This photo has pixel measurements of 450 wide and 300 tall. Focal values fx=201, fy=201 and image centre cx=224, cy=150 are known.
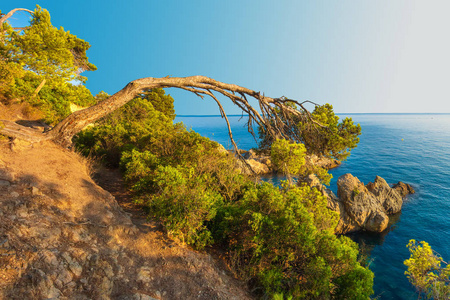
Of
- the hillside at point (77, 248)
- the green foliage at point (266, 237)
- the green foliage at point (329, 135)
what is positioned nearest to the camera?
the hillside at point (77, 248)

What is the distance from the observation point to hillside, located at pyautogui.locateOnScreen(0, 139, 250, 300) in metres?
3.65

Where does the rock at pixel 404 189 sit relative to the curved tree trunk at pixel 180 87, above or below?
below

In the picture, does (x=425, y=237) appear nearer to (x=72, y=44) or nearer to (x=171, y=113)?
(x=72, y=44)

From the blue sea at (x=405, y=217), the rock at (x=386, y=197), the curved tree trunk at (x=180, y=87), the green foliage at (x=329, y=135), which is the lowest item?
the blue sea at (x=405, y=217)

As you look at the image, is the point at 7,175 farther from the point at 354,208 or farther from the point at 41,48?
the point at 354,208

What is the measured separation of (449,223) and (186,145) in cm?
2958

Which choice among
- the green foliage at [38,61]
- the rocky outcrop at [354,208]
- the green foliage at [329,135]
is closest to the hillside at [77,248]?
the green foliage at [329,135]

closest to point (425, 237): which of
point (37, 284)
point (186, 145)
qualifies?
point (186, 145)

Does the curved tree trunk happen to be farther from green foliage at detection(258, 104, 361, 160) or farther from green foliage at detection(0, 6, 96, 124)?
green foliage at detection(0, 6, 96, 124)

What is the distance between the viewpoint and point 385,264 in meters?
16.8

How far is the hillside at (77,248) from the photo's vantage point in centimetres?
365

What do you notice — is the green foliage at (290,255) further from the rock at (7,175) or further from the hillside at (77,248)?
the rock at (7,175)

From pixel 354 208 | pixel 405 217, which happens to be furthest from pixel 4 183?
pixel 405 217

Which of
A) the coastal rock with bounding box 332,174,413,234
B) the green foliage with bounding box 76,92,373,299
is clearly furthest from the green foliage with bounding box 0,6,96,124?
the coastal rock with bounding box 332,174,413,234
